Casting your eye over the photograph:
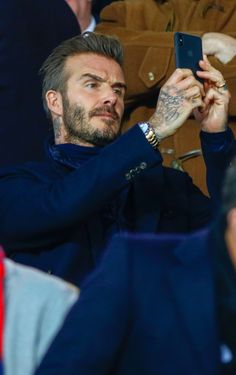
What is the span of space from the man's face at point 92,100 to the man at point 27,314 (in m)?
1.12

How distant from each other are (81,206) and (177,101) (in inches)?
17.6

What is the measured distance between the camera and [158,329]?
1771mm

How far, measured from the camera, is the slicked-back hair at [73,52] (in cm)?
322

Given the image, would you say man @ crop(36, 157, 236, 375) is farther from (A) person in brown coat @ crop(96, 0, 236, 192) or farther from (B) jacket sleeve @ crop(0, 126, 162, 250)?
(A) person in brown coat @ crop(96, 0, 236, 192)

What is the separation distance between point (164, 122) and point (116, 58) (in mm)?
528

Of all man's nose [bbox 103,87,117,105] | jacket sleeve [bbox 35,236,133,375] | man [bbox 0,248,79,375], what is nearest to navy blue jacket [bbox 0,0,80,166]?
man's nose [bbox 103,87,117,105]

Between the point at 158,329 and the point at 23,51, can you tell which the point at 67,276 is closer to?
the point at 158,329

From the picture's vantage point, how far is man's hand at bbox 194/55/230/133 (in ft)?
9.75

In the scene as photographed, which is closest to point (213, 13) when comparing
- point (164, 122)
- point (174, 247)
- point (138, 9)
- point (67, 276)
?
point (138, 9)

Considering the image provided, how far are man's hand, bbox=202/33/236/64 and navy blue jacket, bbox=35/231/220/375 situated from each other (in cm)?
201

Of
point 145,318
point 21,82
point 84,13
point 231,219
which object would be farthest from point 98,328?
point 84,13

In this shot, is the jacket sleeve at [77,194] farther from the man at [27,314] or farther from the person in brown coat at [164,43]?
the person in brown coat at [164,43]

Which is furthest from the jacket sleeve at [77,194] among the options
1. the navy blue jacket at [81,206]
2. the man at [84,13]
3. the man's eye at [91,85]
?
the man at [84,13]

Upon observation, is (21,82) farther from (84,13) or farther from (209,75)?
(209,75)
